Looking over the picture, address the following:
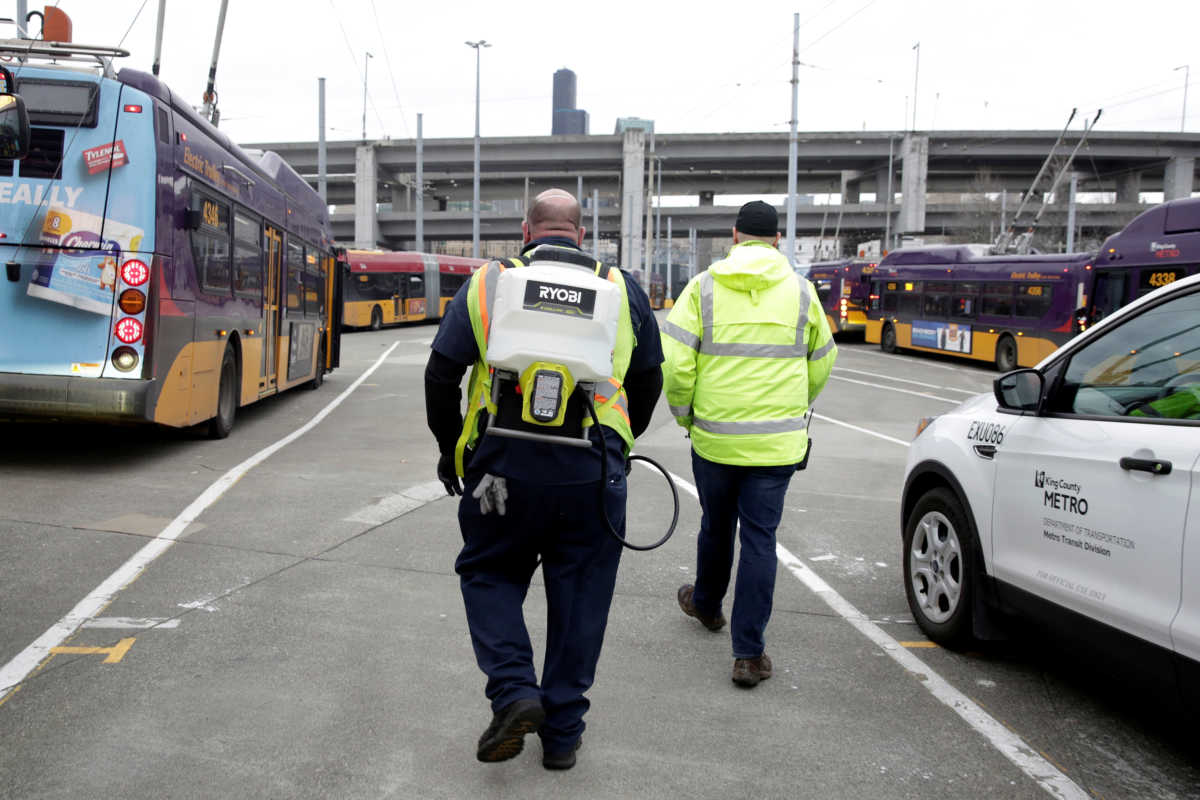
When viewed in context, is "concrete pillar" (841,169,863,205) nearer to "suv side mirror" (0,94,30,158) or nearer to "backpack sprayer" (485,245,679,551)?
"suv side mirror" (0,94,30,158)

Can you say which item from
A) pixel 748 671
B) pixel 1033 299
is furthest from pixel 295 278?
pixel 1033 299

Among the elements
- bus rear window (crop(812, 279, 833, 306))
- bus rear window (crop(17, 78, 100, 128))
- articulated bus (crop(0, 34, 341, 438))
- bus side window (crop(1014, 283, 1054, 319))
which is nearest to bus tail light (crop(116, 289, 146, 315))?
articulated bus (crop(0, 34, 341, 438))

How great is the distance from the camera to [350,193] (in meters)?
86.2

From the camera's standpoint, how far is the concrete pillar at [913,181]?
6769 cm

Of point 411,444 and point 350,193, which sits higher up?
point 350,193

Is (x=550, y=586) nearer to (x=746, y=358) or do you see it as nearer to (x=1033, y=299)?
(x=746, y=358)

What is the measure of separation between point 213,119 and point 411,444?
6.30 meters

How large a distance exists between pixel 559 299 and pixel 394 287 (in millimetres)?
39971

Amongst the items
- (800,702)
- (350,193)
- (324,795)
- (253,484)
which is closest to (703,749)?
(800,702)

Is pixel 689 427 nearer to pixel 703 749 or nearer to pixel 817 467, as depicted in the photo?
pixel 703 749

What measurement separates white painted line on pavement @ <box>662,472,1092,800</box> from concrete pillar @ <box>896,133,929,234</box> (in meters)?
66.5

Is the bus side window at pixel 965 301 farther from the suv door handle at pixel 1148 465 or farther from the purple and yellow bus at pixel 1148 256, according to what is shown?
the suv door handle at pixel 1148 465

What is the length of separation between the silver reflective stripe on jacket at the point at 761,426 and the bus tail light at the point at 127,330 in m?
6.01

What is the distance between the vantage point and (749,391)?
171 inches
